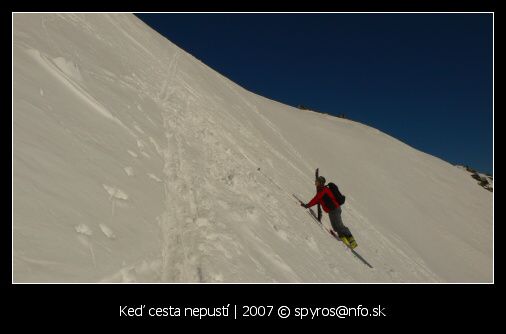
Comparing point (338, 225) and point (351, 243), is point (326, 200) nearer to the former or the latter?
point (338, 225)

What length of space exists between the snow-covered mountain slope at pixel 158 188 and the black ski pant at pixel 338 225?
1.36ft

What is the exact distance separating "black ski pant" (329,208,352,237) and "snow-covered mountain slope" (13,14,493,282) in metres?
0.42

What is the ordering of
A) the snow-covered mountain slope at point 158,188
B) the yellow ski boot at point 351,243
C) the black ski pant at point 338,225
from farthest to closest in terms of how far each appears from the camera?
the black ski pant at point 338,225, the yellow ski boot at point 351,243, the snow-covered mountain slope at point 158,188

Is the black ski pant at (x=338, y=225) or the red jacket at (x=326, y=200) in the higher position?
the red jacket at (x=326, y=200)

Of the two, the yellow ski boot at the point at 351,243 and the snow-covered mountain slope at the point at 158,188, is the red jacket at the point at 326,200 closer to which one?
the snow-covered mountain slope at the point at 158,188

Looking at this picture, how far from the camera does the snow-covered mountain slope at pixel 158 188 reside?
14.3 feet

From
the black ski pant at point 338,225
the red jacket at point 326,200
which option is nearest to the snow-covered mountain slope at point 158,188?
the black ski pant at point 338,225

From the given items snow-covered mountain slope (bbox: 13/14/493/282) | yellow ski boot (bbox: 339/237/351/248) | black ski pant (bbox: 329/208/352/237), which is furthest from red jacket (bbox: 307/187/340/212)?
yellow ski boot (bbox: 339/237/351/248)

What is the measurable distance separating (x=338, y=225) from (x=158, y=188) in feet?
15.8

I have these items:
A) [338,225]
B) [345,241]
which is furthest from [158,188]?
[345,241]

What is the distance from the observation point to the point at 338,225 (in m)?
9.41
